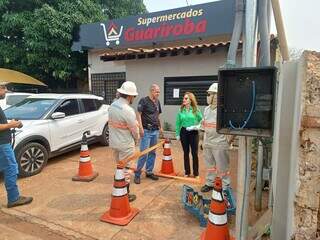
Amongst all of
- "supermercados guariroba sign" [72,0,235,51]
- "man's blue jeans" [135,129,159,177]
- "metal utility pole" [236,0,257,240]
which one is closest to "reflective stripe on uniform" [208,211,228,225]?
"metal utility pole" [236,0,257,240]

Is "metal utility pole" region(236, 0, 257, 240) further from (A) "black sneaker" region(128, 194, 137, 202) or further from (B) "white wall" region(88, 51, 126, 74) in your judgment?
(B) "white wall" region(88, 51, 126, 74)

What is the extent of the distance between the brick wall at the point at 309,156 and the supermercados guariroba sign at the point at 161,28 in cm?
802

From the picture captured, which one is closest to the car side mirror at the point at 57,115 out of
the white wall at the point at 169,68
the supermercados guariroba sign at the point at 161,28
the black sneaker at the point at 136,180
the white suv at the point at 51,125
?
the white suv at the point at 51,125

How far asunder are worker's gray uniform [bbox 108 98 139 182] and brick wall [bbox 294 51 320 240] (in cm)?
295

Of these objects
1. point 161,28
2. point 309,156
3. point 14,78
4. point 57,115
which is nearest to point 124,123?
point 57,115

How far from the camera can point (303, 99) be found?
1601 mm

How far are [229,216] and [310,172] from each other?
2.33 meters

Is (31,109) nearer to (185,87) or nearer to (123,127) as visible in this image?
(123,127)

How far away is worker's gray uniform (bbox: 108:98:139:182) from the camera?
→ 430 cm

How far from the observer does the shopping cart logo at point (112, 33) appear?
37.4 ft

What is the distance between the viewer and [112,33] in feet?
37.9

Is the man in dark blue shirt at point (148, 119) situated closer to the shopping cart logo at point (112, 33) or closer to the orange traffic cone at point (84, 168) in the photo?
the orange traffic cone at point (84, 168)

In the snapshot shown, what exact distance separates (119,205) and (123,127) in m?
1.15

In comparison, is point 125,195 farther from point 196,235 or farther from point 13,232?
point 13,232
